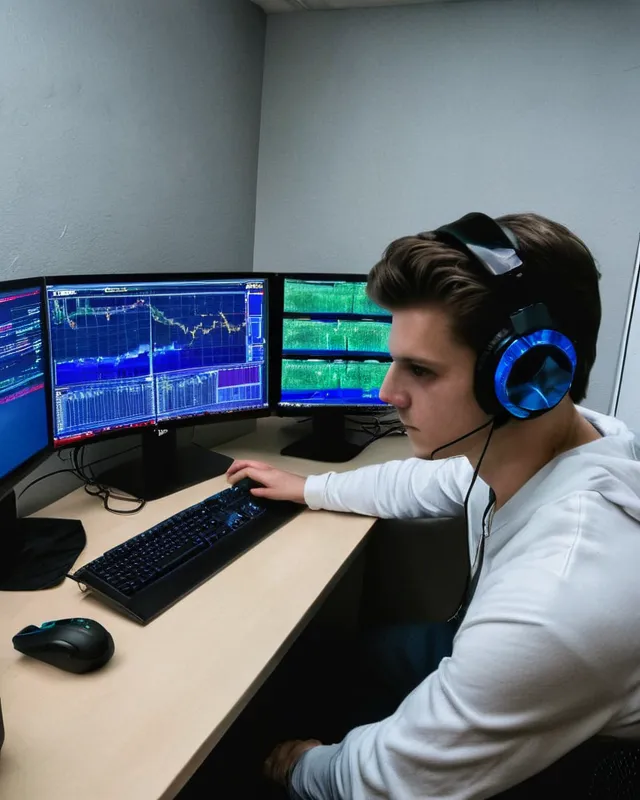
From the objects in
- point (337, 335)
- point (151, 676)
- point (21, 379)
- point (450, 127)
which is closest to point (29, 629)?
point (151, 676)

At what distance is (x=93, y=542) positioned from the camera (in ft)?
3.82

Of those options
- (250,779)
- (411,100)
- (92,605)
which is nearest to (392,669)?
(250,779)

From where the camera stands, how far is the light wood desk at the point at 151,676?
2.27 ft

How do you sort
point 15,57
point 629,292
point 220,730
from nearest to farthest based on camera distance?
point 220,730, point 15,57, point 629,292

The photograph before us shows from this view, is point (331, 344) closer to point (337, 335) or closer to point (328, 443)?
point (337, 335)

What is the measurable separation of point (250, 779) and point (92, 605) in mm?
762

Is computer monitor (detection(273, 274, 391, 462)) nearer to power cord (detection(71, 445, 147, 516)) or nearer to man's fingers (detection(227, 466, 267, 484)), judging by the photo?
man's fingers (detection(227, 466, 267, 484))

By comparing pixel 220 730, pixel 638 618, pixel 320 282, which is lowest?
pixel 220 730

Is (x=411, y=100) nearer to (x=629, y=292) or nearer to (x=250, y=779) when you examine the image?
(x=629, y=292)

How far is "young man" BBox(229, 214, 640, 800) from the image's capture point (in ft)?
2.20

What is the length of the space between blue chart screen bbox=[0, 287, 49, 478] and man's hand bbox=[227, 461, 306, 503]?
17.2 inches

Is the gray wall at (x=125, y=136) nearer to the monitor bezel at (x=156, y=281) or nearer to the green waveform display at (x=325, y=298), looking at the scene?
the monitor bezel at (x=156, y=281)

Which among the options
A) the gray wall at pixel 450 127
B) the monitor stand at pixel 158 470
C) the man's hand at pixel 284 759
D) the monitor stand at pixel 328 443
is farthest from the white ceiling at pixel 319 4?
the man's hand at pixel 284 759

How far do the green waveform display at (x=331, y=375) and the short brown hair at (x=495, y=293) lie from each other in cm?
82
